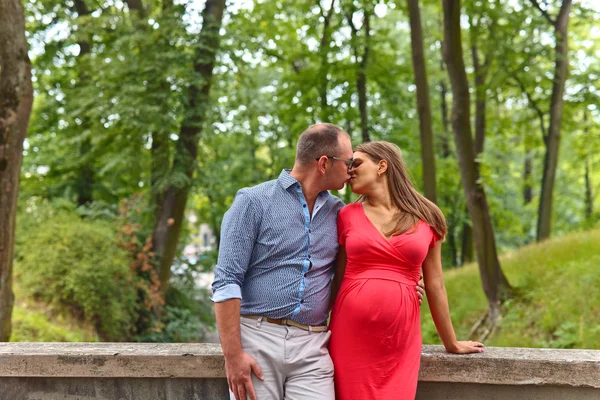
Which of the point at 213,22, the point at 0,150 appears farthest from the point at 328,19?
the point at 0,150

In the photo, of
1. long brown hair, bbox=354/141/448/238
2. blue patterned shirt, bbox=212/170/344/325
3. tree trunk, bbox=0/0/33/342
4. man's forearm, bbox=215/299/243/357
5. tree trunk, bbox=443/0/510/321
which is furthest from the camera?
tree trunk, bbox=443/0/510/321

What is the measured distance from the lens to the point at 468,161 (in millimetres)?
10086

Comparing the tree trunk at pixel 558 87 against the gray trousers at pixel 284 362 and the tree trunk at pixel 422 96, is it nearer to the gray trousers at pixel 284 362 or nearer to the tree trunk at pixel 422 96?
the tree trunk at pixel 422 96

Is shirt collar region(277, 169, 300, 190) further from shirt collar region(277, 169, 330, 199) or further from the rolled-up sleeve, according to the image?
the rolled-up sleeve

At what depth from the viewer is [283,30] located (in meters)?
20.4

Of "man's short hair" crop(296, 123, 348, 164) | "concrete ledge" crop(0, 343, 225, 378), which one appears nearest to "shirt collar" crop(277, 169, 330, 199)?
"man's short hair" crop(296, 123, 348, 164)

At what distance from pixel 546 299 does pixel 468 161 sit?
2505mm

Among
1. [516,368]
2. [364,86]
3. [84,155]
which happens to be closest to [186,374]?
[516,368]

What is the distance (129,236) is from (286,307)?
1107cm

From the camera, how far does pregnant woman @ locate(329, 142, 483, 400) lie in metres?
3.09

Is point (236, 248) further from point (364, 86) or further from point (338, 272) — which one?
point (364, 86)

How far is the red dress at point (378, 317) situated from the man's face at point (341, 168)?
23cm

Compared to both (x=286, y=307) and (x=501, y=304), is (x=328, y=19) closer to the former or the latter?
(x=501, y=304)

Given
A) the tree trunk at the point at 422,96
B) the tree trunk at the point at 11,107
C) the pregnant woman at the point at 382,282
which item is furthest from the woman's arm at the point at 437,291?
the tree trunk at the point at 422,96
